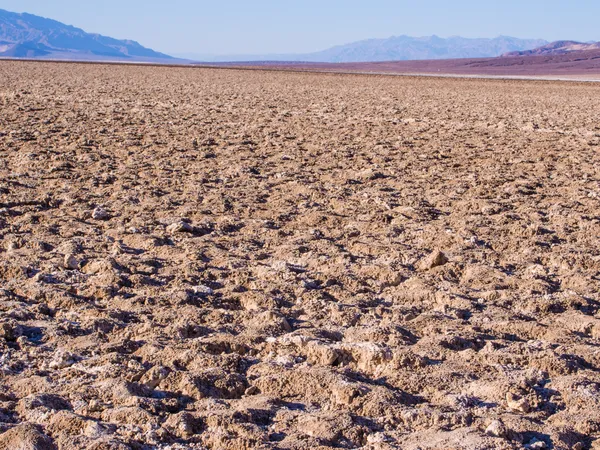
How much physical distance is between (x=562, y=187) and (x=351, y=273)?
390 cm

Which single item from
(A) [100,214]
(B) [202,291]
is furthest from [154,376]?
(A) [100,214]

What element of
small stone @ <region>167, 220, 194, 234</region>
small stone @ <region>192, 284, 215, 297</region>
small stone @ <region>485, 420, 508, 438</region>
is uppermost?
small stone @ <region>167, 220, 194, 234</region>

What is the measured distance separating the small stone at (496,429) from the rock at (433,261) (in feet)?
6.78

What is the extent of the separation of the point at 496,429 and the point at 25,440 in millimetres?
1677

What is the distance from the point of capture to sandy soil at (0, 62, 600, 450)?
9.52ft

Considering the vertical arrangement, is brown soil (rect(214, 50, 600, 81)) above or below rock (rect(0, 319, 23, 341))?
above

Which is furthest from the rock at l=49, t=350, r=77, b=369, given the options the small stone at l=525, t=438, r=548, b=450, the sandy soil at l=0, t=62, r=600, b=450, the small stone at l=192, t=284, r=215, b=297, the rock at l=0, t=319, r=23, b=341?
the small stone at l=525, t=438, r=548, b=450

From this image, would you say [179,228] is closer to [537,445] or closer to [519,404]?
[519,404]

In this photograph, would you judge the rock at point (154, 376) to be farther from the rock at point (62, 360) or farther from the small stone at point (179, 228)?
the small stone at point (179, 228)

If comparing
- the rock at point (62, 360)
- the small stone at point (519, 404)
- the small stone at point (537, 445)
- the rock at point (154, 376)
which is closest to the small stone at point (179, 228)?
the rock at point (62, 360)

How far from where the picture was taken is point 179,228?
221 inches

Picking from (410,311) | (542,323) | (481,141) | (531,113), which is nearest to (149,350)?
(410,311)

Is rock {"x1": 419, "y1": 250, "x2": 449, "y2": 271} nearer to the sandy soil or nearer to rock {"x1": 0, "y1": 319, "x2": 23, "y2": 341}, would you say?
the sandy soil

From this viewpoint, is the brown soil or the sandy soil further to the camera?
the brown soil
